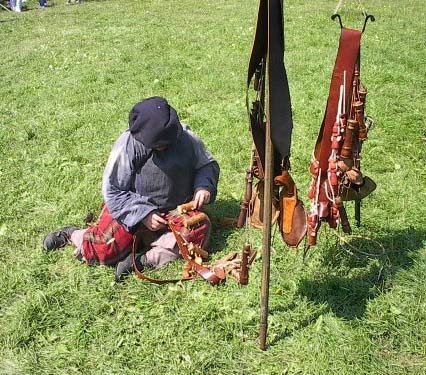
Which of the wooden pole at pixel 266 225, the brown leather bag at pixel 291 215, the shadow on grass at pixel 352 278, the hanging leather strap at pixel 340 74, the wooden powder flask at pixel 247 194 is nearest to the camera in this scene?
the wooden pole at pixel 266 225

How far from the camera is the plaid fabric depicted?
12.0ft

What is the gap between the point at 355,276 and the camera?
348 cm

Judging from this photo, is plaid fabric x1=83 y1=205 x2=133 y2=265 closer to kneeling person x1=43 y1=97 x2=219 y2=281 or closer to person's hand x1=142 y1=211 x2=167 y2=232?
kneeling person x1=43 y1=97 x2=219 y2=281

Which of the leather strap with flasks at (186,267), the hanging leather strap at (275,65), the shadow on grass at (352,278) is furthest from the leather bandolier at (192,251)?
the hanging leather strap at (275,65)

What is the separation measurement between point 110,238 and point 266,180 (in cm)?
153

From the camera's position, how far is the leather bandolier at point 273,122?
93.2 inches

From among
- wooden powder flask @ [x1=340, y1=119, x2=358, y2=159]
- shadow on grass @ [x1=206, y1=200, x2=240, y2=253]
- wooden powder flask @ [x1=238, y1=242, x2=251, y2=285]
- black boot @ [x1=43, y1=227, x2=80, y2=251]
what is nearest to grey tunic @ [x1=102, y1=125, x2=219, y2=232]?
shadow on grass @ [x1=206, y1=200, x2=240, y2=253]

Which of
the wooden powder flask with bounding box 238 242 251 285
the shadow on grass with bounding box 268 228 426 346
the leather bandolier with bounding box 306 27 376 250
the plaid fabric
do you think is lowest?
the shadow on grass with bounding box 268 228 426 346

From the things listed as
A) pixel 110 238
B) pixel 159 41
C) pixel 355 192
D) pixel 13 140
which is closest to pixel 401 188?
pixel 355 192

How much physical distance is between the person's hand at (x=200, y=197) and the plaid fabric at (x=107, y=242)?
1.77 feet

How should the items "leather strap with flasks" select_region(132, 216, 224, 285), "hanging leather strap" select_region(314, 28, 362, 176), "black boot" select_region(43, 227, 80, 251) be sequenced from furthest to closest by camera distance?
"black boot" select_region(43, 227, 80, 251)
"leather strap with flasks" select_region(132, 216, 224, 285)
"hanging leather strap" select_region(314, 28, 362, 176)

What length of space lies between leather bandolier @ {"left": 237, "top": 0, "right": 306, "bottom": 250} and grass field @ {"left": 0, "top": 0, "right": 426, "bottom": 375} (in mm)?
659

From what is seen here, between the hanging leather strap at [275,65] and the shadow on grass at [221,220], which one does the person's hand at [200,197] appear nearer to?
Answer: the shadow on grass at [221,220]

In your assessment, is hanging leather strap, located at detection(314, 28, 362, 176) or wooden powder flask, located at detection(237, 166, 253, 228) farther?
wooden powder flask, located at detection(237, 166, 253, 228)
